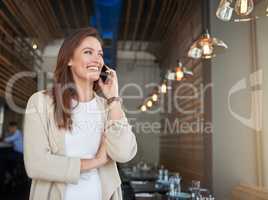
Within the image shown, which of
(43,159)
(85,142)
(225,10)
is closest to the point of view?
(43,159)

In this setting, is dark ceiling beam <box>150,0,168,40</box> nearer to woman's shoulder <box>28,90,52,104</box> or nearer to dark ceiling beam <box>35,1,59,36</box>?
dark ceiling beam <box>35,1,59,36</box>

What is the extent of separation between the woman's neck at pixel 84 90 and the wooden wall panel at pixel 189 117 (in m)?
3.91

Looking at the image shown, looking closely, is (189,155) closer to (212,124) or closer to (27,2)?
(212,124)

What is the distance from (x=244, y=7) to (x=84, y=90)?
1.91 m

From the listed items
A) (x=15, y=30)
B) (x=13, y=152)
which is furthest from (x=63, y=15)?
(x=13, y=152)

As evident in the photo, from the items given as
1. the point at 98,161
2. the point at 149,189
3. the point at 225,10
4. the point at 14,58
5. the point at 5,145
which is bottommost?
the point at 149,189

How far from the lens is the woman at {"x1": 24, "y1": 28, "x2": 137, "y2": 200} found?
1.10 metres

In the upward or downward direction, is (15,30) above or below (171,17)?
below

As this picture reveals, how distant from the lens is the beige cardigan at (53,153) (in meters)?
1.09

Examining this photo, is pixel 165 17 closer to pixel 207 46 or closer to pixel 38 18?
pixel 38 18

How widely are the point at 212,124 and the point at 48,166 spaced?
13.3 ft

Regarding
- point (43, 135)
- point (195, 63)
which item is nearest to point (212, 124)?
point (195, 63)

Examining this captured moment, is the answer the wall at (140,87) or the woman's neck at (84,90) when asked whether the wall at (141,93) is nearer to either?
the wall at (140,87)

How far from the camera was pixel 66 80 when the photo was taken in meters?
1.26
